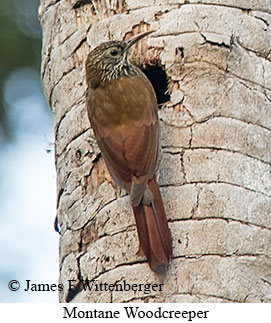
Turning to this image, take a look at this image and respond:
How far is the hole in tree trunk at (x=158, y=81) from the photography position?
5023 millimetres

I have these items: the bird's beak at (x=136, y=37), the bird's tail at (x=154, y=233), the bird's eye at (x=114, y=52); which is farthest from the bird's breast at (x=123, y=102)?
the bird's tail at (x=154, y=233)

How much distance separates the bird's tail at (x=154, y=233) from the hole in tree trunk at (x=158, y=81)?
80 centimetres

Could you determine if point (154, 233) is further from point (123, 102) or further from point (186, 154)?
point (123, 102)

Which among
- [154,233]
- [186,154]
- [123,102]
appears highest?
[123,102]

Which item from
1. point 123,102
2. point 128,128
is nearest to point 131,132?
point 128,128

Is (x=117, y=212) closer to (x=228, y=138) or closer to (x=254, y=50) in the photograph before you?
(x=228, y=138)

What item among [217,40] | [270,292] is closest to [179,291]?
[270,292]

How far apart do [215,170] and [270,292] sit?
0.60 metres

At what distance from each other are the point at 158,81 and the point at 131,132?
563mm

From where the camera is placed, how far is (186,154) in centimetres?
457

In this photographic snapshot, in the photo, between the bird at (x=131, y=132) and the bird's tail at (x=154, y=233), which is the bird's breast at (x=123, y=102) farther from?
the bird's tail at (x=154, y=233)

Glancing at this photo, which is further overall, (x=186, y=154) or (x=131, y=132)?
(x=131, y=132)

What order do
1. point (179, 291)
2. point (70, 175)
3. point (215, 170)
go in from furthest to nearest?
1. point (70, 175)
2. point (215, 170)
3. point (179, 291)

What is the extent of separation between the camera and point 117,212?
4.55 metres
